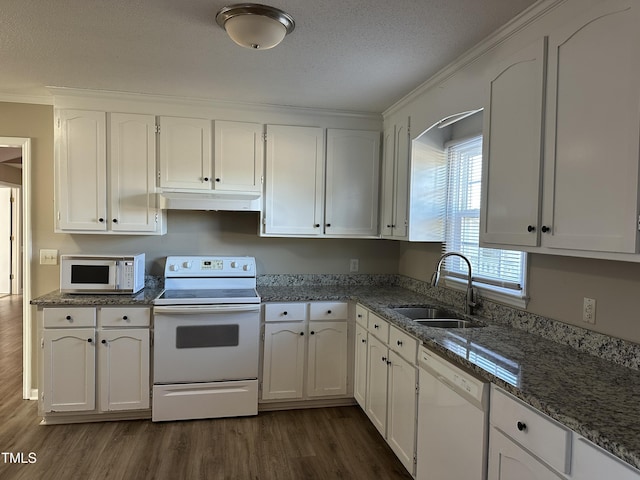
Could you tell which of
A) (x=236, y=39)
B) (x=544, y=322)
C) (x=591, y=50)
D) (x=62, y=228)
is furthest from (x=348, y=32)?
(x=62, y=228)

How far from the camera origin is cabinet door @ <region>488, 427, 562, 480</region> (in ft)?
4.11

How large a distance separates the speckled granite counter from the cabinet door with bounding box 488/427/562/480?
0.18m

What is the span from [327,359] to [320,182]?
1.41 metres

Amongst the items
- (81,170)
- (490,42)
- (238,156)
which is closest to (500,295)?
(490,42)

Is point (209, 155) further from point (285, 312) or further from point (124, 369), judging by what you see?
point (124, 369)

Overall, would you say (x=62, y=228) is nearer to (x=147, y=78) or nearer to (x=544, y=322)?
(x=147, y=78)

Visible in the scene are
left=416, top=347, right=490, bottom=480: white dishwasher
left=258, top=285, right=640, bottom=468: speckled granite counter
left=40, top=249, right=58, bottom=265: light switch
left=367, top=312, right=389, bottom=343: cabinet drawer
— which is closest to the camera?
A: left=258, top=285, right=640, bottom=468: speckled granite counter

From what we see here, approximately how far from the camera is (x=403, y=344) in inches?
88.6

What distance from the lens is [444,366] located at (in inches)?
70.7

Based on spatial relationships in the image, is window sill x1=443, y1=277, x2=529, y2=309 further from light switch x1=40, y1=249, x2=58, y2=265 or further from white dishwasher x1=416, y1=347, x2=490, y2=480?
light switch x1=40, y1=249, x2=58, y2=265

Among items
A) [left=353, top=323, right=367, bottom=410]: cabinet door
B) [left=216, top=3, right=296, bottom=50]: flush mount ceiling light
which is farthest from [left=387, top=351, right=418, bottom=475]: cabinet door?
[left=216, top=3, right=296, bottom=50]: flush mount ceiling light

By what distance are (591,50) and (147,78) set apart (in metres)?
2.45

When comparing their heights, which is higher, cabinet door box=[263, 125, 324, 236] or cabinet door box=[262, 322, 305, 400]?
cabinet door box=[263, 125, 324, 236]

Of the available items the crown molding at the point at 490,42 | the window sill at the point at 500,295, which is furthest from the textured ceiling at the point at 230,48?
the window sill at the point at 500,295
